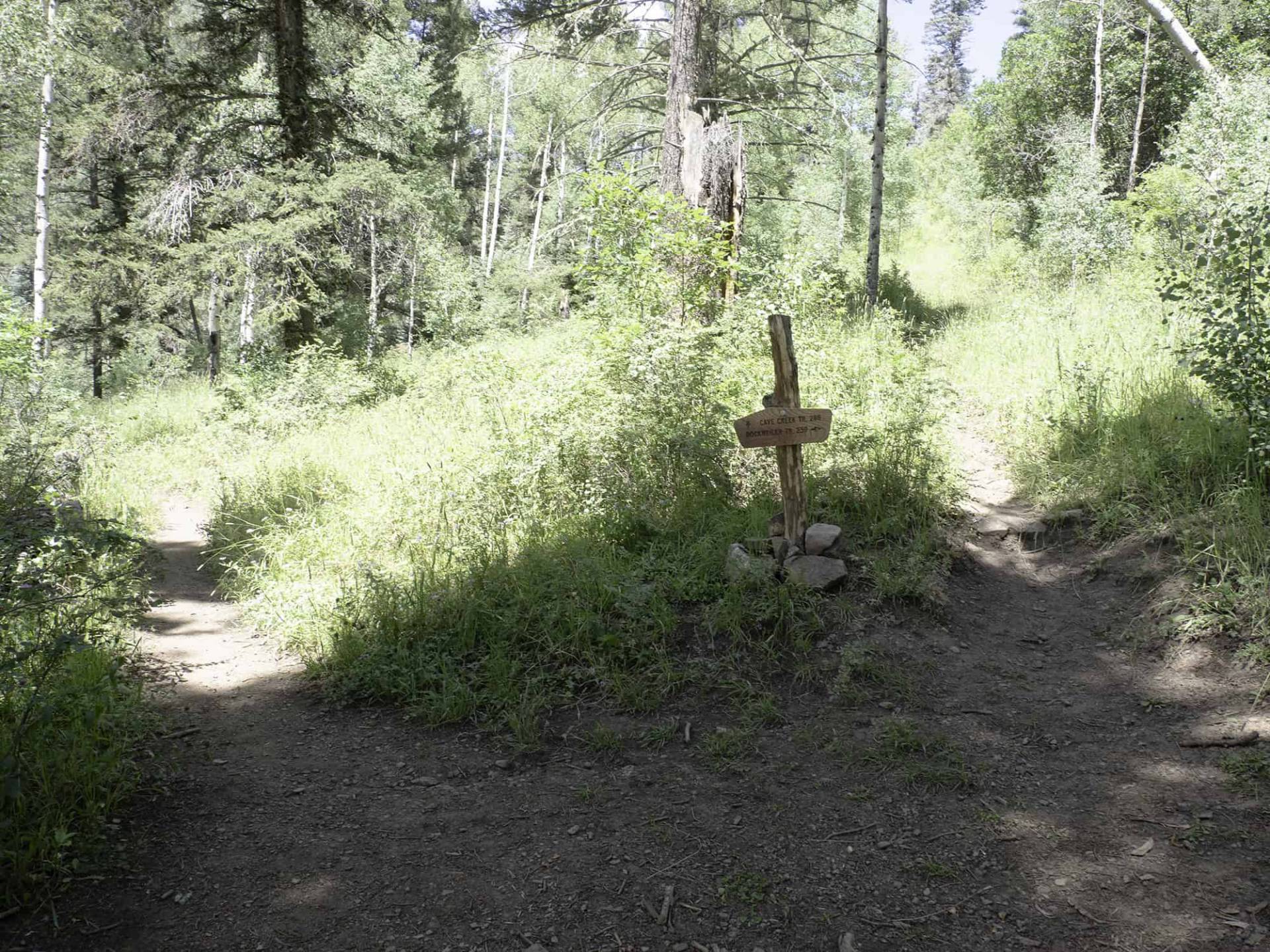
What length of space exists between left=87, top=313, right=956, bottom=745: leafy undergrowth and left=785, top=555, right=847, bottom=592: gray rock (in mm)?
139

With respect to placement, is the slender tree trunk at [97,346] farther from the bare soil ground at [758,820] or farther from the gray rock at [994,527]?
the gray rock at [994,527]

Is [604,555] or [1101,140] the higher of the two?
[1101,140]

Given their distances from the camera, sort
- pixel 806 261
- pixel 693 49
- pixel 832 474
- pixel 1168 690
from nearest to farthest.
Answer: pixel 1168 690, pixel 832 474, pixel 806 261, pixel 693 49

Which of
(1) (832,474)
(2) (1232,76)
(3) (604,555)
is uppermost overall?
(2) (1232,76)

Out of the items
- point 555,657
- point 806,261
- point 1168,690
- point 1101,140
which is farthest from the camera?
point 1101,140

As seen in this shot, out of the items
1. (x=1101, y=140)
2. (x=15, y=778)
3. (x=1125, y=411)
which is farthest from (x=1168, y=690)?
(x=1101, y=140)

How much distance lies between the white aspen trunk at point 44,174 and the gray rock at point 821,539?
15.2m

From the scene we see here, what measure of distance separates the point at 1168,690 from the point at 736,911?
2818 millimetres

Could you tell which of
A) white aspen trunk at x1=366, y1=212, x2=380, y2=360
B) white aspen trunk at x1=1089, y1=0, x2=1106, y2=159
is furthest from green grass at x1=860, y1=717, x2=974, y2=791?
white aspen trunk at x1=1089, y1=0, x2=1106, y2=159

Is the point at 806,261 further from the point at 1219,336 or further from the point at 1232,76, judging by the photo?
the point at 1232,76

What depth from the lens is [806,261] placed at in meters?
8.23

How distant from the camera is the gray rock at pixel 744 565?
5000mm

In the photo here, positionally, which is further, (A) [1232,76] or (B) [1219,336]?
(A) [1232,76]

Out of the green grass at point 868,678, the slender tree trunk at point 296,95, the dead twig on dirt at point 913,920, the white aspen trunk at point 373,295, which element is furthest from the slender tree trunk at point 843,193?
the dead twig on dirt at point 913,920
